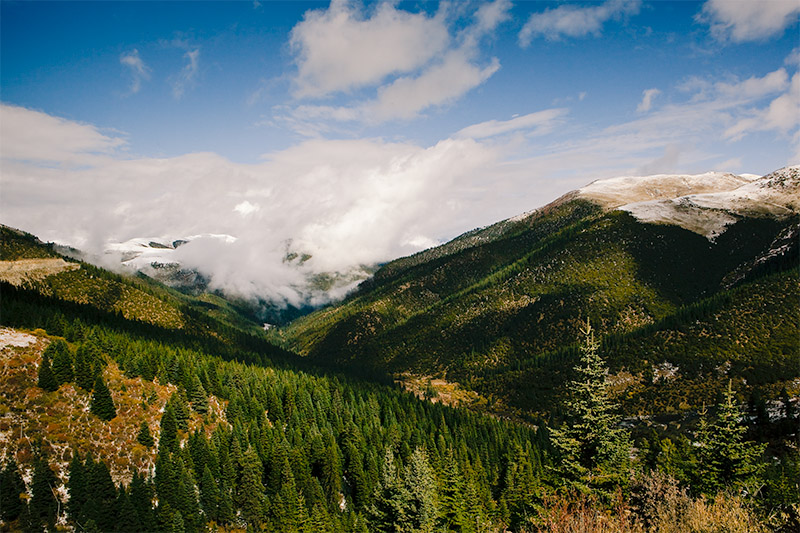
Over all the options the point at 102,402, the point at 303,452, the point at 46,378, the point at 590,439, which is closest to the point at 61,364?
the point at 46,378

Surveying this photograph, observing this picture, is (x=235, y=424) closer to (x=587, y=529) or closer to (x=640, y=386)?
(x=587, y=529)

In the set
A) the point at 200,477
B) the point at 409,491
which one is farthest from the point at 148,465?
the point at 409,491

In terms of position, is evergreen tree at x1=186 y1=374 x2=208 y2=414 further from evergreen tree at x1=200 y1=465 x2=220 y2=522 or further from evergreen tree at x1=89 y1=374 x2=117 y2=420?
evergreen tree at x1=200 y1=465 x2=220 y2=522

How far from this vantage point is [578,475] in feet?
89.4

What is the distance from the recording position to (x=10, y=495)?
5106 cm

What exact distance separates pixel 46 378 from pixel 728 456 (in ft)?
310

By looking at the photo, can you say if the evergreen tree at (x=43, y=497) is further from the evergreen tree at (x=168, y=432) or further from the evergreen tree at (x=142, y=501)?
the evergreen tree at (x=168, y=432)

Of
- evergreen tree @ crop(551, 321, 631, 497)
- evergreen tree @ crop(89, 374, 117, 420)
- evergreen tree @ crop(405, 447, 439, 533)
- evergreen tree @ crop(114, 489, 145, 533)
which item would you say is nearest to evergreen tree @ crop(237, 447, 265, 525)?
evergreen tree @ crop(114, 489, 145, 533)

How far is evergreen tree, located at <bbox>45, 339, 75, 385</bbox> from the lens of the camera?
6950cm

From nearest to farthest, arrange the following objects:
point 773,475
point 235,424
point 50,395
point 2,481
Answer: point 2,481 < point 773,475 < point 50,395 < point 235,424

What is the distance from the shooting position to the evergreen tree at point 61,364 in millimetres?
69500

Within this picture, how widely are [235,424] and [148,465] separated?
19.4m

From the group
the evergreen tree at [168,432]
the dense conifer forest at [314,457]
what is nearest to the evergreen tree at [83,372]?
the dense conifer forest at [314,457]

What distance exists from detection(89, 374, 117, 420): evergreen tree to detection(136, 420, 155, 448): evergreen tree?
5.57 meters
